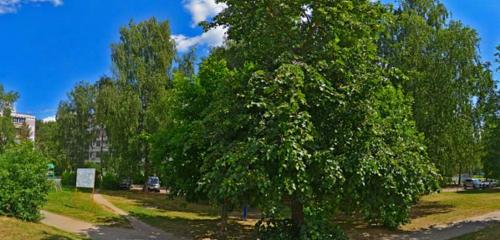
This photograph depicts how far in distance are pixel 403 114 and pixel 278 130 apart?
192 inches

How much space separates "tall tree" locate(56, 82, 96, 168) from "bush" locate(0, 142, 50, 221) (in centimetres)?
3744

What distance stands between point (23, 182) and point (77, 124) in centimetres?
4026

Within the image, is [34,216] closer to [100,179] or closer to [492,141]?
[492,141]

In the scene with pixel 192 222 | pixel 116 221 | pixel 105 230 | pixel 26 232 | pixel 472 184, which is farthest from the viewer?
pixel 472 184

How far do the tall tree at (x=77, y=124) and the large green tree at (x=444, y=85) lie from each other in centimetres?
3699

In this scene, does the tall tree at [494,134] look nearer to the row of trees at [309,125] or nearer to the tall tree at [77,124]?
the row of trees at [309,125]

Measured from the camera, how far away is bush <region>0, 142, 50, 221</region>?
15.4 metres

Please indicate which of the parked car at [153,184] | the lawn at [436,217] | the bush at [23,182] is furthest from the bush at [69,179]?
the lawn at [436,217]

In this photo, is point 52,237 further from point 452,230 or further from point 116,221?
point 452,230

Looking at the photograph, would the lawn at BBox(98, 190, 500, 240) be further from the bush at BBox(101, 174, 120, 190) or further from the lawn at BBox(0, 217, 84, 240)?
the bush at BBox(101, 174, 120, 190)

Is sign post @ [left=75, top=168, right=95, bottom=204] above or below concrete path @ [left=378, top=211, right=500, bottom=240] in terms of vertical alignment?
above

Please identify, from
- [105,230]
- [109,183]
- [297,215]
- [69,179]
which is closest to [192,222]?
[105,230]

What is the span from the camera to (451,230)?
18.5 metres

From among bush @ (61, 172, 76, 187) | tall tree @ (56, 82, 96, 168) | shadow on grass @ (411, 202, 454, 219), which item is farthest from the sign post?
tall tree @ (56, 82, 96, 168)
